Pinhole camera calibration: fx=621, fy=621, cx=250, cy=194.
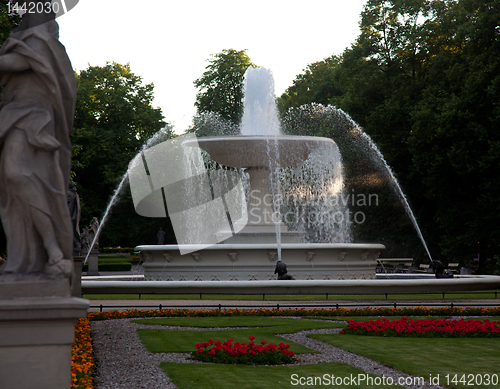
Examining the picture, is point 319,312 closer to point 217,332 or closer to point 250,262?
point 217,332

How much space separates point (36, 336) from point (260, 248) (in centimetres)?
1387

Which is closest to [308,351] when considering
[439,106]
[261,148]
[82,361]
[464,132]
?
[82,361]

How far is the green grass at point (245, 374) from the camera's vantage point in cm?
679

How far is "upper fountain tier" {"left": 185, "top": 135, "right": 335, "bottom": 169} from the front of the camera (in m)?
20.2

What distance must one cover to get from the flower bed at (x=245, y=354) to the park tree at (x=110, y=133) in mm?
34637

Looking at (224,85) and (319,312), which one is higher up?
(224,85)

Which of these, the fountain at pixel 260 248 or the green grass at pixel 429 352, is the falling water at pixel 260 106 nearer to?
the fountain at pixel 260 248

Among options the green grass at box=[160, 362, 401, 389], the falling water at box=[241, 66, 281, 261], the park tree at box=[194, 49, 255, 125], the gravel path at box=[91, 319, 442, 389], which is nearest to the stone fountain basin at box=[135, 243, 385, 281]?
the falling water at box=[241, 66, 281, 261]

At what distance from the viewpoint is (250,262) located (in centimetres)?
1853

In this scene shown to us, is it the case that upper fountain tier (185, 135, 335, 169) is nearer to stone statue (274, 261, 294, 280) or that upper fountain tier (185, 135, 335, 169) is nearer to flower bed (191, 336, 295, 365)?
stone statue (274, 261, 294, 280)

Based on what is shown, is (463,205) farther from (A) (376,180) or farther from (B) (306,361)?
(B) (306,361)

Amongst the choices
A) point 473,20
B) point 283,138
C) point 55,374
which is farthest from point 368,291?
point 473,20

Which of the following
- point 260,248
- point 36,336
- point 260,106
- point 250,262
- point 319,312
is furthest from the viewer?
point 260,106

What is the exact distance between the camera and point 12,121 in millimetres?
4664
